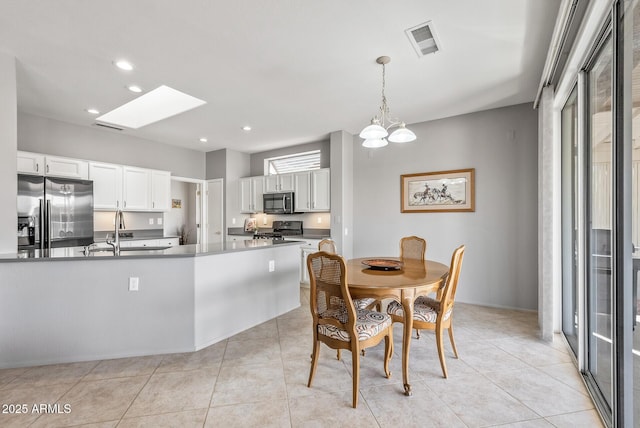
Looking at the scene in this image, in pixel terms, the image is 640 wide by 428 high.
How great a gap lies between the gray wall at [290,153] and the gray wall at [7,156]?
4.00 meters

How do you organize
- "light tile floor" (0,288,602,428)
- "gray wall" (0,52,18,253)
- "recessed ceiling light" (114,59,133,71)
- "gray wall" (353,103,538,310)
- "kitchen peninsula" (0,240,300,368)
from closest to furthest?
"light tile floor" (0,288,602,428), "kitchen peninsula" (0,240,300,368), "gray wall" (0,52,18,253), "recessed ceiling light" (114,59,133,71), "gray wall" (353,103,538,310)

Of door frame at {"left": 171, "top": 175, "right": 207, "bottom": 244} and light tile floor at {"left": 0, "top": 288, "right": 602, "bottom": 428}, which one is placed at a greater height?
door frame at {"left": 171, "top": 175, "right": 207, "bottom": 244}

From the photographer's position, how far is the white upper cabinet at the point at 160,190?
5.28m

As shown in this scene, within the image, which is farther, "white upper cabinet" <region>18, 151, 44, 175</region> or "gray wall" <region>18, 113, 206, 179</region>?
"gray wall" <region>18, 113, 206, 179</region>

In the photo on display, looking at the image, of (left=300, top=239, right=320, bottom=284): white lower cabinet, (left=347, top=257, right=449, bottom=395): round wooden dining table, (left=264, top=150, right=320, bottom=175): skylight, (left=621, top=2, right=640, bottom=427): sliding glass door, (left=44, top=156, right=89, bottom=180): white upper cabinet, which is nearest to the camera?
(left=621, top=2, right=640, bottom=427): sliding glass door

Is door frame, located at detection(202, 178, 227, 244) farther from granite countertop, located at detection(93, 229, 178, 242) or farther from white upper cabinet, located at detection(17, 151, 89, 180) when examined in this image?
white upper cabinet, located at detection(17, 151, 89, 180)

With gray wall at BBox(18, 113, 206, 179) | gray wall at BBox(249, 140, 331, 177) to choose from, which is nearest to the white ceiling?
gray wall at BBox(18, 113, 206, 179)

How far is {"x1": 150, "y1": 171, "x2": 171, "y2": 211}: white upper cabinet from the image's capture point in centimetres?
528

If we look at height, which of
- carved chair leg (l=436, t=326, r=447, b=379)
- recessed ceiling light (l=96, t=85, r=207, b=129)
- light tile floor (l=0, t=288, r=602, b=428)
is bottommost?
light tile floor (l=0, t=288, r=602, b=428)

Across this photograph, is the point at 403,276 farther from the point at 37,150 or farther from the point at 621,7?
the point at 37,150

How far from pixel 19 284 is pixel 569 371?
446 cm

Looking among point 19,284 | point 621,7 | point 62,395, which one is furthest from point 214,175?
point 621,7

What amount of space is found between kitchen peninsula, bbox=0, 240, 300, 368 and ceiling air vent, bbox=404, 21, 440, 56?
2.53 metres

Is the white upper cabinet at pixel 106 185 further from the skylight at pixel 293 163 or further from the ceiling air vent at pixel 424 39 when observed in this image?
the ceiling air vent at pixel 424 39
